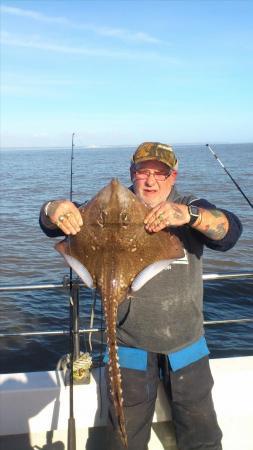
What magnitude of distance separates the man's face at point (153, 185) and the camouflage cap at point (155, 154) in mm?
35

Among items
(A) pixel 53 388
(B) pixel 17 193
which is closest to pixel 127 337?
(A) pixel 53 388

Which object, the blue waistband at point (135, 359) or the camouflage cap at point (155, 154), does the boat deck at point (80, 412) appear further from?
the camouflage cap at point (155, 154)

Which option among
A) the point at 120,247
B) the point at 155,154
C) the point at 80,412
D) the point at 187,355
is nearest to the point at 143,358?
the point at 187,355

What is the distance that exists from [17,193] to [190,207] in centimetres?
2510

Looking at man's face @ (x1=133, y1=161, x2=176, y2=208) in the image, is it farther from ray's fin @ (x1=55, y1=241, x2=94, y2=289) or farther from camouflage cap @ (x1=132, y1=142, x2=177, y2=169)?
ray's fin @ (x1=55, y1=241, x2=94, y2=289)

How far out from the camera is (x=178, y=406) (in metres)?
3.44

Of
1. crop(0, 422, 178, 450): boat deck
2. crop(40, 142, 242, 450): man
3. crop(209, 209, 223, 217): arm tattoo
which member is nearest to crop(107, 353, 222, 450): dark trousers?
crop(40, 142, 242, 450): man

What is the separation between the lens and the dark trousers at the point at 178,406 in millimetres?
3367

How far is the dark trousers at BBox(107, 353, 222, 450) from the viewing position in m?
3.37

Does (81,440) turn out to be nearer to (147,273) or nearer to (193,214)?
(147,273)

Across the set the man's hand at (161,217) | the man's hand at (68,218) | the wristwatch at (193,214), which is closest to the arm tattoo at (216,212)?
the wristwatch at (193,214)

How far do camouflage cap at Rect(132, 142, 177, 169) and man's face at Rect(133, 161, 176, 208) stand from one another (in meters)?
0.04

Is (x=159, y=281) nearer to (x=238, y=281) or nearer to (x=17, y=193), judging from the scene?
(x=238, y=281)

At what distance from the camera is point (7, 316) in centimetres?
1055
